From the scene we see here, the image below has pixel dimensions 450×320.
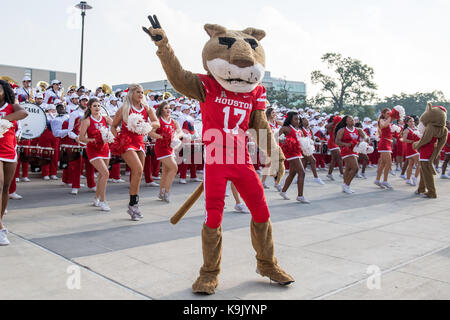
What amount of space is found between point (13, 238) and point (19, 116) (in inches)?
59.4

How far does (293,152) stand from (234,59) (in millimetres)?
5697

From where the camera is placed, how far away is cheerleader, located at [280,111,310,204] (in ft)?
29.8

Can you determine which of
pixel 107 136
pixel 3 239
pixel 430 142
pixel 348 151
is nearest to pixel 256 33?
pixel 3 239

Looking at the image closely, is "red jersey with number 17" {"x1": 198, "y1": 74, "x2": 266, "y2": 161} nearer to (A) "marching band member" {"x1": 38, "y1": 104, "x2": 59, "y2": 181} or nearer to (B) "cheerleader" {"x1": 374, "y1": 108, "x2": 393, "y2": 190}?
(A) "marching band member" {"x1": 38, "y1": 104, "x2": 59, "y2": 181}

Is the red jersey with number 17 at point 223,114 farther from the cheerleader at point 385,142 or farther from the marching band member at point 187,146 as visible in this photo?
the cheerleader at point 385,142

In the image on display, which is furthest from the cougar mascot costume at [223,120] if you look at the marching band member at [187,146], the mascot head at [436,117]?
the marching band member at [187,146]

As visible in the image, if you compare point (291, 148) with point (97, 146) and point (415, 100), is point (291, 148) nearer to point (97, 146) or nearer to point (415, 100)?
point (97, 146)

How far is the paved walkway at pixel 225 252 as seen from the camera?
3873 millimetres

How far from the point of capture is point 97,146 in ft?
25.2

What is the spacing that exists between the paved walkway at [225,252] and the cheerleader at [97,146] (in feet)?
1.02

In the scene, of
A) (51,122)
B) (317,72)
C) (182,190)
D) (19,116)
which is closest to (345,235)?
(19,116)

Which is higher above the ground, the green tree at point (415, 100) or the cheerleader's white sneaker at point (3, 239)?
the green tree at point (415, 100)

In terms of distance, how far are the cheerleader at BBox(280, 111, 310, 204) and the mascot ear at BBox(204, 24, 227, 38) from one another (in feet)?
17.1
